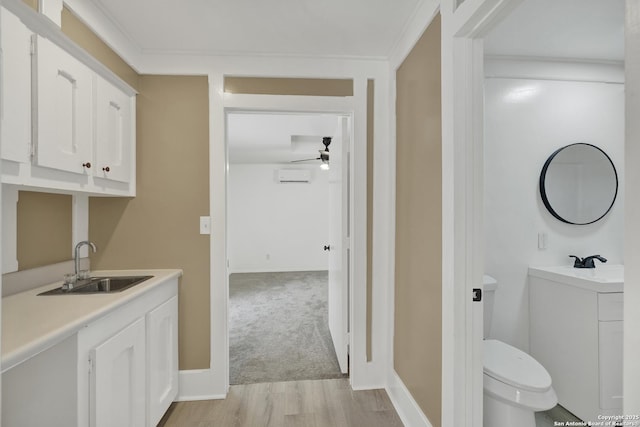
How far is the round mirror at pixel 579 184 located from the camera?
7.38ft

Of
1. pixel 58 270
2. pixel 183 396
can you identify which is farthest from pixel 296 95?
pixel 183 396

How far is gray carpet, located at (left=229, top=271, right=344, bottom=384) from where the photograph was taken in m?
2.55

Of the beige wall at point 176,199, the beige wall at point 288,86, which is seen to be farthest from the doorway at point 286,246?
the beige wall at point 176,199

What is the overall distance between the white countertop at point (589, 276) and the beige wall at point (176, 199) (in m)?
2.30

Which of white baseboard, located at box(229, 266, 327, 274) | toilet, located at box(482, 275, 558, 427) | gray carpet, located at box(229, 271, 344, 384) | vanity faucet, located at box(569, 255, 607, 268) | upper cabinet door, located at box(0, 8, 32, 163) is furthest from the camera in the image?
Result: white baseboard, located at box(229, 266, 327, 274)

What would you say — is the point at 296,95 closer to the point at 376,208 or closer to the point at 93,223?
the point at 376,208

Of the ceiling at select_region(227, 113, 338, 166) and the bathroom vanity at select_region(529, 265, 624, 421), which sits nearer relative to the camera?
the bathroom vanity at select_region(529, 265, 624, 421)

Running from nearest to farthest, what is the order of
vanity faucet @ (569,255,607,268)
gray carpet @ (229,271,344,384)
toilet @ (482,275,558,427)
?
toilet @ (482,275,558,427)
vanity faucet @ (569,255,607,268)
gray carpet @ (229,271,344,384)

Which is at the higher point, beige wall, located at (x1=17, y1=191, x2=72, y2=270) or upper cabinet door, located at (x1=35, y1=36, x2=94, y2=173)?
upper cabinet door, located at (x1=35, y1=36, x2=94, y2=173)

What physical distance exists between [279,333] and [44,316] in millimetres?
2310

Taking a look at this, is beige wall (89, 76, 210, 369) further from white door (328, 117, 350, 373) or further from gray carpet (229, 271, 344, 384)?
white door (328, 117, 350, 373)

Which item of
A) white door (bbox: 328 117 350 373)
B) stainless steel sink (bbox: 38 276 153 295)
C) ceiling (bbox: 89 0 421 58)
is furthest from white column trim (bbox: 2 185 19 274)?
white door (bbox: 328 117 350 373)

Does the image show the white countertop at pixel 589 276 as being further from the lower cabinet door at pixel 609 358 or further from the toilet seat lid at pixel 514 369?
the toilet seat lid at pixel 514 369

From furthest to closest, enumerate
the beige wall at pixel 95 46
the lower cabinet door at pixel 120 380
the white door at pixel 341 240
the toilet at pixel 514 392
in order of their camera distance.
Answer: the white door at pixel 341 240, the beige wall at pixel 95 46, the toilet at pixel 514 392, the lower cabinet door at pixel 120 380
